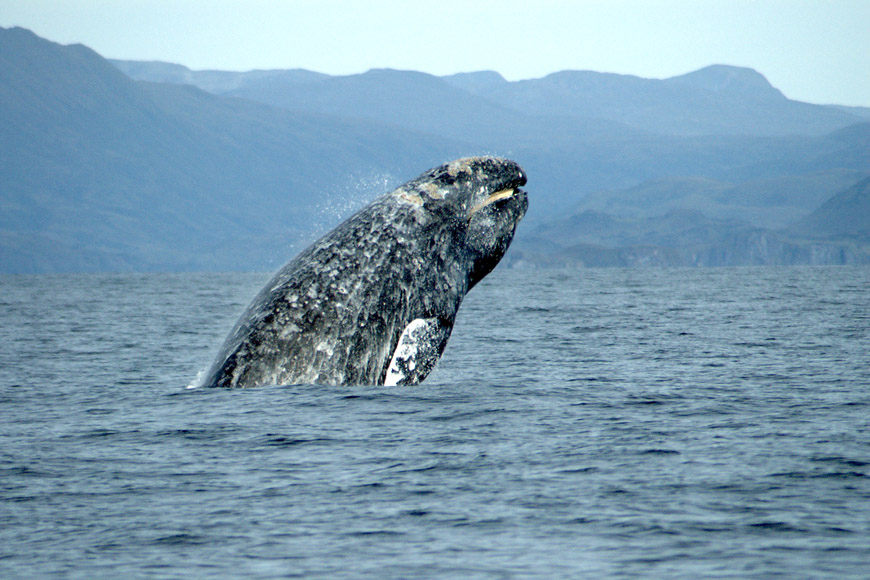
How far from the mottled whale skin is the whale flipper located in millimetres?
13

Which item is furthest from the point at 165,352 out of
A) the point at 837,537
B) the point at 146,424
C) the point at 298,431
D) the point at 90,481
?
the point at 837,537

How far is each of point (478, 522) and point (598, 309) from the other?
108 ft

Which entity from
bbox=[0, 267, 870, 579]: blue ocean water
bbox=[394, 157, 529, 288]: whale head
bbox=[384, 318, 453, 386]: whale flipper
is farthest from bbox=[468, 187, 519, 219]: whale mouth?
bbox=[0, 267, 870, 579]: blue ocean water

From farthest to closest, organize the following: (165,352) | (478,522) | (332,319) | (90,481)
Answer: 1. (165,352)
2. (332,319)
3. (90,481)
4. (478,522)

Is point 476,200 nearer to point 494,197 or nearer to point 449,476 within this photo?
point 494,197

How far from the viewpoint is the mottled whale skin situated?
1002cm

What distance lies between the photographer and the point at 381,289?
10.5 meters

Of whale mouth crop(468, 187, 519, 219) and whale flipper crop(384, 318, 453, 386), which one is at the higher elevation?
whale mouth crop(468, 187, 519, 219)

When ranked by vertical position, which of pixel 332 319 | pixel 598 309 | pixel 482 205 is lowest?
pixel 598 309

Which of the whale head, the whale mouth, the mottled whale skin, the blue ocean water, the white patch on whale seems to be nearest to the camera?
the blue ocean water

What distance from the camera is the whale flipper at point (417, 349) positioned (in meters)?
10.8

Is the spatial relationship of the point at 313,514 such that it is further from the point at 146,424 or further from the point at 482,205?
the point at 482,205

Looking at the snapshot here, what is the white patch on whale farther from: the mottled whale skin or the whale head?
the whale head

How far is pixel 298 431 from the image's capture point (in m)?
9.40
